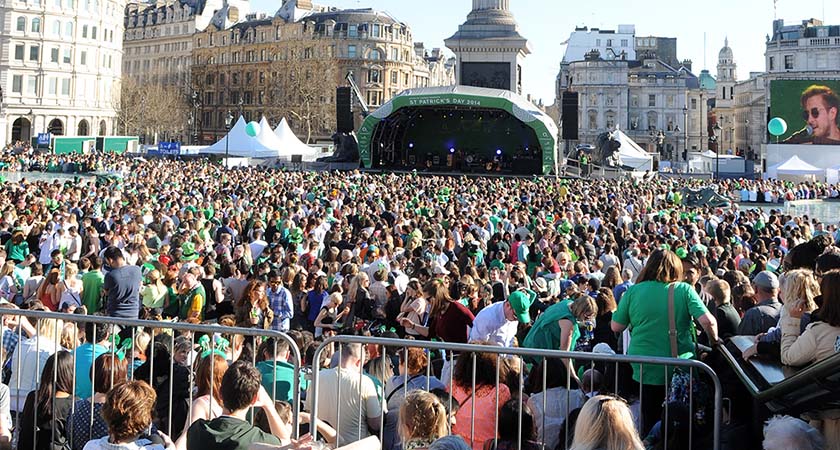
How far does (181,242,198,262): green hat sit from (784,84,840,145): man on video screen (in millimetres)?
65151

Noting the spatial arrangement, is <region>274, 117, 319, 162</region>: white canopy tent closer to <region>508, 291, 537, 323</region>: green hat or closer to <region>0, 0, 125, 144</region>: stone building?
<region>0, 0, 125, 144</region>: stone building

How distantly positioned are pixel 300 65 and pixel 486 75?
42.9 meters

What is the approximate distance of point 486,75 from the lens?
7412cm

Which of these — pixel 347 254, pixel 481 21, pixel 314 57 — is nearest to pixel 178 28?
pixel 314 57

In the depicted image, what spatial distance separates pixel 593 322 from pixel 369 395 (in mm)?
3128

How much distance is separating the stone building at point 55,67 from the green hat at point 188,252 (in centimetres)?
8119

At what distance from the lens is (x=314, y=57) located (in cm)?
11531

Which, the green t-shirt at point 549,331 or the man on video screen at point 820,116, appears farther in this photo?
the man on video screen at point 820,116

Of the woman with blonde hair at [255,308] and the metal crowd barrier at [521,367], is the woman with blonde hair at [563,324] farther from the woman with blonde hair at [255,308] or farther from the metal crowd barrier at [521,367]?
the woman with blonde hair at [255,308]

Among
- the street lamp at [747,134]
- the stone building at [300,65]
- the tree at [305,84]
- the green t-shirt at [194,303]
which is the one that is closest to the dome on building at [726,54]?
the street lamp at [747,134]

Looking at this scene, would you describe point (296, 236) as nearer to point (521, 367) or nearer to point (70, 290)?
point (70, 290)

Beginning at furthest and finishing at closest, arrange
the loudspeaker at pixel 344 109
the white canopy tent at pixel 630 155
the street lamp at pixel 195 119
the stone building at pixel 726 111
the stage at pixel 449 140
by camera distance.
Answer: the stone building at pixel 726 111, the street lamp at pixel 195 119, the white canopy tent at pixel 630 155, the loudspeaker at pixel 344 109, the stage at pixel 449 140

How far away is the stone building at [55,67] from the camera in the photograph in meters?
94.0

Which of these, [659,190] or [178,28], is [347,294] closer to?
[659,190]
